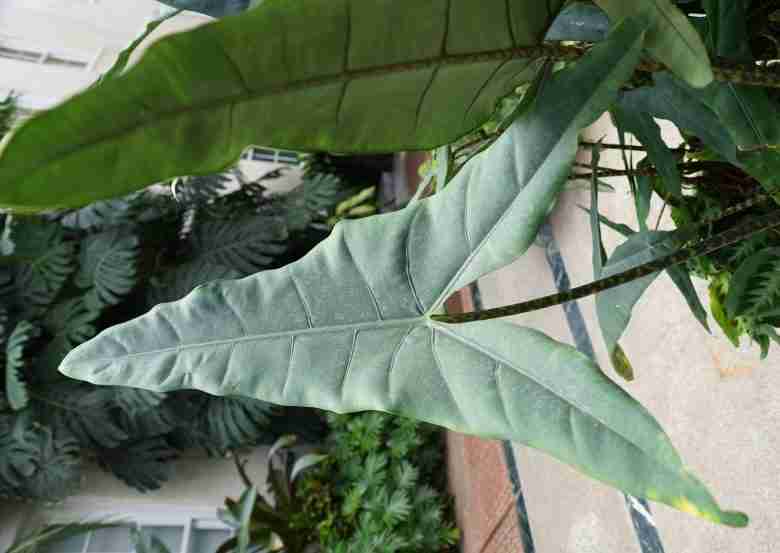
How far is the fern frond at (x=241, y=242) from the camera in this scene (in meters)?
2.56

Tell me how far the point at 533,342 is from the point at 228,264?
Result: 2.30m

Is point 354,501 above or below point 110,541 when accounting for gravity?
above

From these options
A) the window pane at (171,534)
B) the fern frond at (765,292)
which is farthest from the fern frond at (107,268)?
the fern frond at (765,292)

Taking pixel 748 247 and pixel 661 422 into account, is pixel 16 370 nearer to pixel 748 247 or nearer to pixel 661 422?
pixel 661 422

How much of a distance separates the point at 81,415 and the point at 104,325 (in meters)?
0.39

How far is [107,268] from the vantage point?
2430 mm

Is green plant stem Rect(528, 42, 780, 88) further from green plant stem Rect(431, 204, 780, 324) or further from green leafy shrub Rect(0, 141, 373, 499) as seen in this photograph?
green leafy shrub Rect(0, 141, 373, 499)

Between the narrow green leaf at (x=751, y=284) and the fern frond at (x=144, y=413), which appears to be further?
the fern frond at (x=144, y=413)

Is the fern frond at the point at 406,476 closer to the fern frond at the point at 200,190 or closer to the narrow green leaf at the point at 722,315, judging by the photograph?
the fern frond at the point at 200,190

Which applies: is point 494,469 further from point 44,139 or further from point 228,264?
point 44,139

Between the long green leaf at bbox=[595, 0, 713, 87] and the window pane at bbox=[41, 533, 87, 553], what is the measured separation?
2.57 metres

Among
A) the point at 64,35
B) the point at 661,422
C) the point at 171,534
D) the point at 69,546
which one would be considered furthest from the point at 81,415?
the point at 64,35

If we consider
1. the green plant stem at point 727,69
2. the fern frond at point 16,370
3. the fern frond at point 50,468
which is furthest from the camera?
the fern frond at point 50,468

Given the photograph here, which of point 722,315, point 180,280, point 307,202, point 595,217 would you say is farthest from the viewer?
point 307,202
